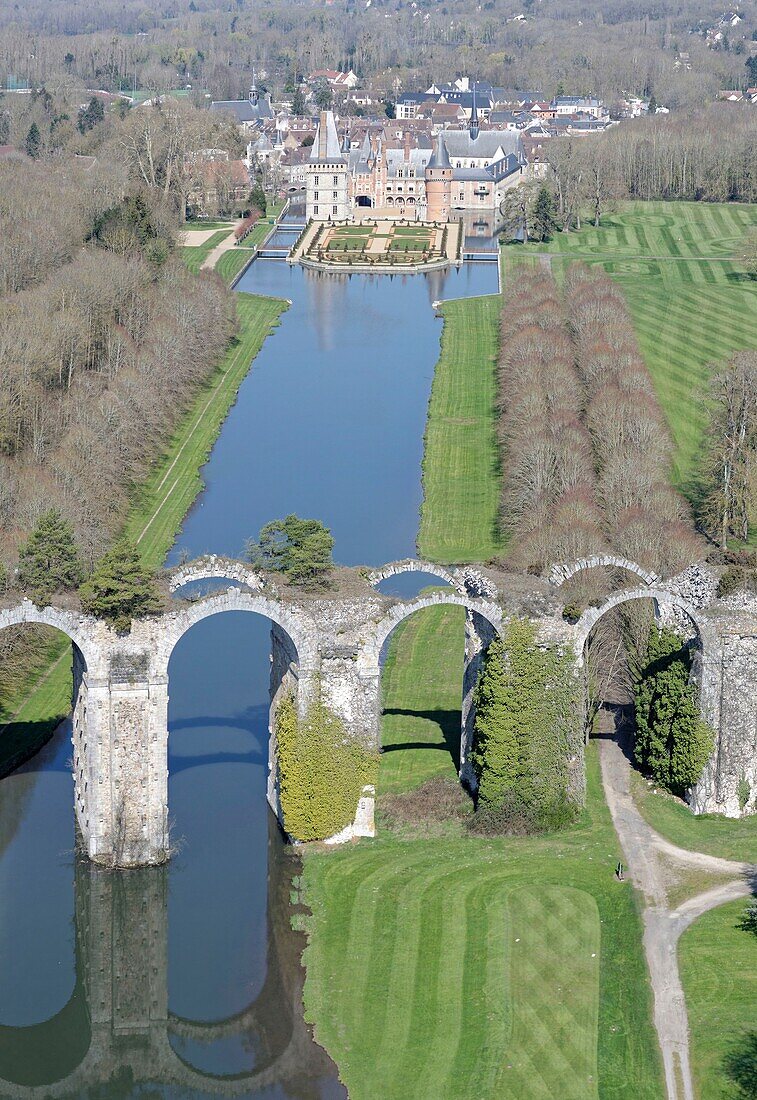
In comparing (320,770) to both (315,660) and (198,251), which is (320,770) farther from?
(198,251)

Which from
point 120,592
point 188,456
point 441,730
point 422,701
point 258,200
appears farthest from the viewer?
point 258,200

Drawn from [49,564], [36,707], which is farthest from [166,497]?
[49,564]

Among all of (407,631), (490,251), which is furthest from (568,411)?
(490,251)

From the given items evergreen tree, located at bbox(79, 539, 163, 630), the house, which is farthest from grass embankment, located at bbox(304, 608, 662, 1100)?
the house

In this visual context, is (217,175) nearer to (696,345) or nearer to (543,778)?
(696,345)

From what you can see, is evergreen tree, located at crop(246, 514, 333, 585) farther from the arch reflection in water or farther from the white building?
the white building
